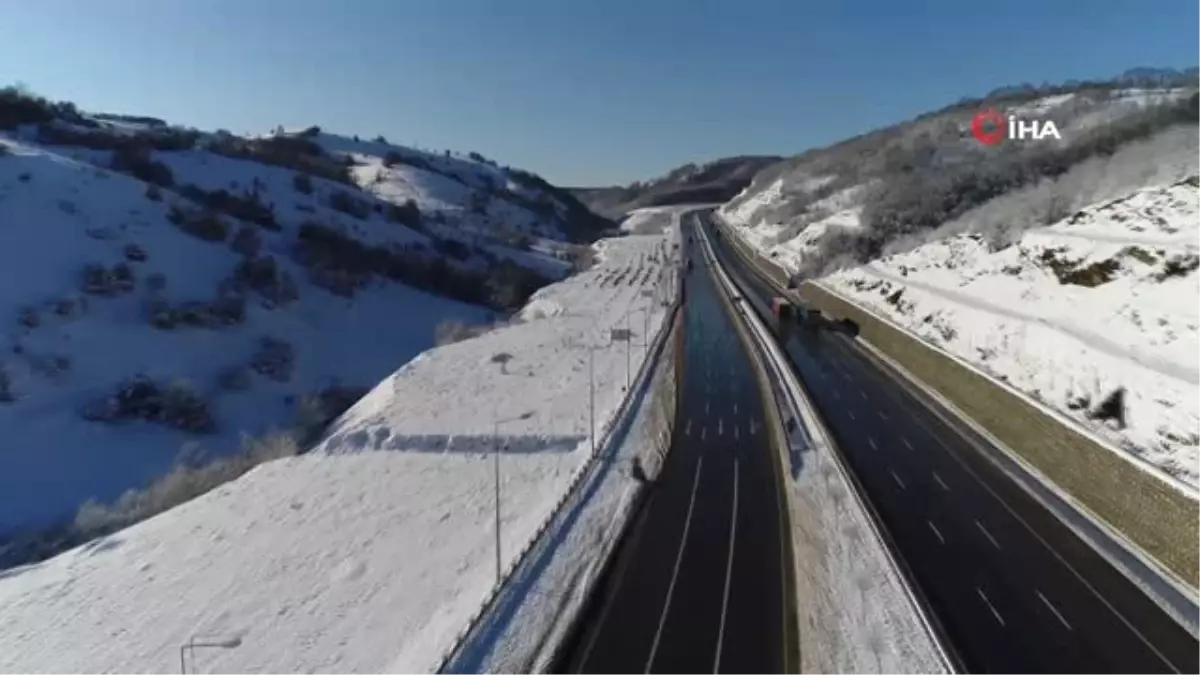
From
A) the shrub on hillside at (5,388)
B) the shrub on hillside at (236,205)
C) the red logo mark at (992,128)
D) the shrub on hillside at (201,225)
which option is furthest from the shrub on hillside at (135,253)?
the red logo mark at (992,128)

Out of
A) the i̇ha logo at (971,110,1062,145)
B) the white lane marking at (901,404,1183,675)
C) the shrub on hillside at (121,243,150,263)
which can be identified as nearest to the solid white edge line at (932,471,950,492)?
the white lane marking at (901,404,1183,675)

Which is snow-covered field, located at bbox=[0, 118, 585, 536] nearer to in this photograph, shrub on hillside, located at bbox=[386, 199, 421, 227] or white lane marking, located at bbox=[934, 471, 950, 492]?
shrub on hillside, located at bbox=[386, 199, 421, 227]

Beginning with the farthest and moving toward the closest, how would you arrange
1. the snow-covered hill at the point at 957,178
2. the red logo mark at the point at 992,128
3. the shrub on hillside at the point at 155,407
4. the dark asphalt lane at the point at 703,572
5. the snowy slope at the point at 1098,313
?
the red logo mark at the point at 992,128, the snow-covered hill at the point at 957,178, the shrub on hillside at the point at 155,407, the snowy slope at the point at 1098,313, the dark asphalt lane at the point at 703,572

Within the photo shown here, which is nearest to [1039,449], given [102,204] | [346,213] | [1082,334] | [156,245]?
[1082,334]

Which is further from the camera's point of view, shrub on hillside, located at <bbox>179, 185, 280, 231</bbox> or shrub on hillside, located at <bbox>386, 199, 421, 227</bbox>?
shrub on hillside, located at <bbox>386, 199, 421, 227</bbox>

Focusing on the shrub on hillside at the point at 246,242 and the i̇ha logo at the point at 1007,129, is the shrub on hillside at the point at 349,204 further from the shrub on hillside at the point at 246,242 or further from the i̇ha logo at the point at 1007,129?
the i̇ha logo at the point at 1007,129

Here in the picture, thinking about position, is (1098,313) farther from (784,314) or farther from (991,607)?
(784,314)

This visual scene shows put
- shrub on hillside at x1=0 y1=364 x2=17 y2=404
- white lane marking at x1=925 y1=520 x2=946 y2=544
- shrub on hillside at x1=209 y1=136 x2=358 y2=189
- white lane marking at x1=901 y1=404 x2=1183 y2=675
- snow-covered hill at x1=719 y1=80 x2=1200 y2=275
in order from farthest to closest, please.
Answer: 1. shrub on hillside at x1=209 y1=136 x2=358 y2=189
2. snow-covered hill at x1=719 y1=80 x2=1200 y2=275
3. shrub on hillside at x1=0 y1=364 x2=17 y2=404
4. white lane marking at x1=925 y1=520 x2=946 y2=544
5. white lane marking at x1=901 y1=404 x2=1183 y2=675

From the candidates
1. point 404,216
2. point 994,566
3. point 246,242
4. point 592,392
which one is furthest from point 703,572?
point 404,216
